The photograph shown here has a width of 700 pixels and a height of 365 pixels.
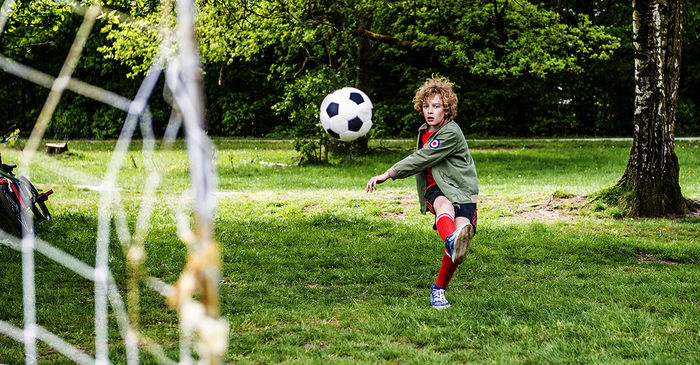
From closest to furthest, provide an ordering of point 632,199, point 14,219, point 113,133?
point 14,219
point 632,199
point 113,133

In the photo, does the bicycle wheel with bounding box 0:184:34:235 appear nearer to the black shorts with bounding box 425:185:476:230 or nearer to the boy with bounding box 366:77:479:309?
the boy with bounding box 366:77:479:309

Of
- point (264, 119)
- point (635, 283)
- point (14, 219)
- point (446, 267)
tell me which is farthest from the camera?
point (264, 119)

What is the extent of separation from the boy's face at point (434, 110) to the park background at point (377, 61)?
393cm

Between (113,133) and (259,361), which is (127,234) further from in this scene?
(113,133)

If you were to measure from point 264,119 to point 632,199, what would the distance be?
1665 centimetres

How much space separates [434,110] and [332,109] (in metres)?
3.58

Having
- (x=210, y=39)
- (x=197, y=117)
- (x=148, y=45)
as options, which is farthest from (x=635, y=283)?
(x=148, y=45)

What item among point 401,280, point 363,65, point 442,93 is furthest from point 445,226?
point 363,65

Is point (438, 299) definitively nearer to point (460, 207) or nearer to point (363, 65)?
point (460, 207)

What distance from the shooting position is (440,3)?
13273 millimetres

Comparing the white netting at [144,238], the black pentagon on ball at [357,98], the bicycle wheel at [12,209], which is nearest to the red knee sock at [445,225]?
the white netting at [144,238]

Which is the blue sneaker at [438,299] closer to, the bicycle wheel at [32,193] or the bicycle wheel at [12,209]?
the bicycle wheel at [12,209]

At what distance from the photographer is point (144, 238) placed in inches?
253

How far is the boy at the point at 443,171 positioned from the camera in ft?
13.3
